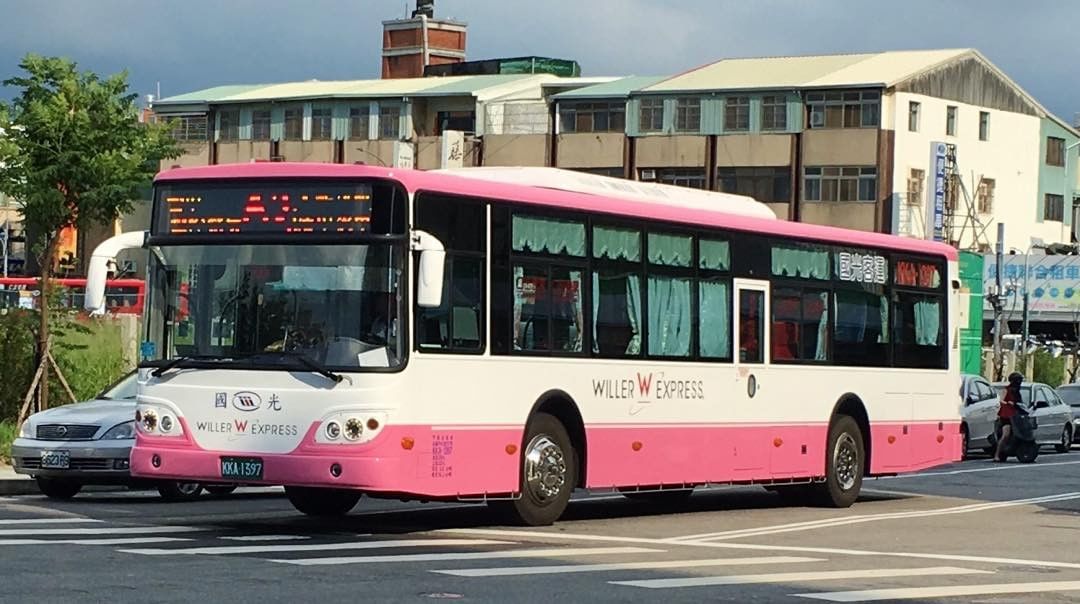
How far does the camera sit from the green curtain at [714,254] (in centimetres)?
2069

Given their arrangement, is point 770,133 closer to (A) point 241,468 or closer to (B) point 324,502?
(B) point 324,502

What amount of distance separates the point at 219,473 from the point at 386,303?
74.3 inches

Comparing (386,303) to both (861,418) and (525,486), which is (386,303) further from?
(861,418)

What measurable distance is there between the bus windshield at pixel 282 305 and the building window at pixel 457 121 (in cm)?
7574

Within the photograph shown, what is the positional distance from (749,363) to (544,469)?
399cm

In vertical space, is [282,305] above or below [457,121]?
below

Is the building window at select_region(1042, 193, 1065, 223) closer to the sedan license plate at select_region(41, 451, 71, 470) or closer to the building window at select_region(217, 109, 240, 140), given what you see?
the building window at select_region(217, 109, 240, 140)

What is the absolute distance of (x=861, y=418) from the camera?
938 inches

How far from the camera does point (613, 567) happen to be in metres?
14.7

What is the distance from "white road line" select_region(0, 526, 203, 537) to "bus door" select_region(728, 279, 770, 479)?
625 cm

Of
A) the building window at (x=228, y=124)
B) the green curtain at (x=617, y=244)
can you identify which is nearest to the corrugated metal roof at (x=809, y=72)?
the building window at (x=228, y=124)

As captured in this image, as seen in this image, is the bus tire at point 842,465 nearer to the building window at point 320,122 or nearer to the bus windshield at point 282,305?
the bus windshield at point 282,305

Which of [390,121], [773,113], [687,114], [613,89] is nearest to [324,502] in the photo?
[773,113]

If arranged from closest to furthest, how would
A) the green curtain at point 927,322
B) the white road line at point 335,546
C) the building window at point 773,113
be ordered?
the white road line at point 335,546, the green curtain at point 927,322, the building window at point 773,113
